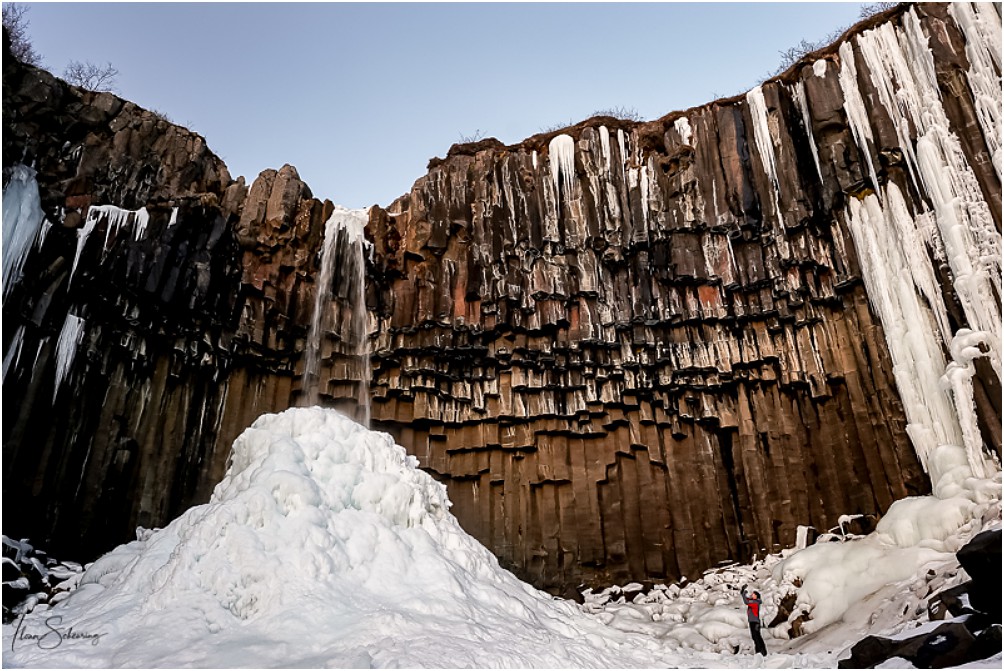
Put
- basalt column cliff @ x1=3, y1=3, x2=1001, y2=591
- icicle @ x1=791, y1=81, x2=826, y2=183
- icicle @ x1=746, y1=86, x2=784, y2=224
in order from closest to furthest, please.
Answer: basalt column cliff @ x1=3, y1=3, x2=1001, y2=591 → icicle @ x1=791, y1=81, x2=826, y2=183 → icicle @ x1=746, y1=86, x2=784, y2=224

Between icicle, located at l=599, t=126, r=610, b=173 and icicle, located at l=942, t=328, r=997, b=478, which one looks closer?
icicle, located at l=942, t=328, r=997, b=478

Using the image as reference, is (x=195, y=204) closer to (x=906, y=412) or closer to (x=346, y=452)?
(x=346, y=452)

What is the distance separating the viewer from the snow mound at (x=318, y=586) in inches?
303

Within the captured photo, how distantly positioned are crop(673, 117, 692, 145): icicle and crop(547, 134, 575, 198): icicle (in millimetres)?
3069

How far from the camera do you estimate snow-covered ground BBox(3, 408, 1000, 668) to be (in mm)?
7859

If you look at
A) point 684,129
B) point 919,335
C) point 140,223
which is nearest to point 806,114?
point 684,129

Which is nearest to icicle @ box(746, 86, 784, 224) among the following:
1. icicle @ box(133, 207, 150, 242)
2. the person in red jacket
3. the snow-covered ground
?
the snow-covered ground

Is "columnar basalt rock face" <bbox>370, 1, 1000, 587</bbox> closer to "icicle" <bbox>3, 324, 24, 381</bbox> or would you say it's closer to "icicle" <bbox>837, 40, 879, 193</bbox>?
"icicle" <bbox>837, 40, 879, 193</bbox>

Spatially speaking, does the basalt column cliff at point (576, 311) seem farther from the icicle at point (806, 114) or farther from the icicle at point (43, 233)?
the icicle at point (43, 233)

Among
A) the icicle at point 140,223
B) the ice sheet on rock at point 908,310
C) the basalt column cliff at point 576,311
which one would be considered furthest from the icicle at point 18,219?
the ice sheet on rock at point 908,310

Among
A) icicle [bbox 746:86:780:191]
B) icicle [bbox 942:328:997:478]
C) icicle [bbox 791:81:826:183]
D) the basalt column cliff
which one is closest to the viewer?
icicle [bbox 942:328:997:478]

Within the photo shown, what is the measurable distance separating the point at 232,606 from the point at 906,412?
45.5ft

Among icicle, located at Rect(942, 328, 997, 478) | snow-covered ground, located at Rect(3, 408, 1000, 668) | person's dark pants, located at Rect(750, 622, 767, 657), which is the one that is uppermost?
icicle, located at Rect(942, 328, 997, 478)

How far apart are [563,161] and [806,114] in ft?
21.6
